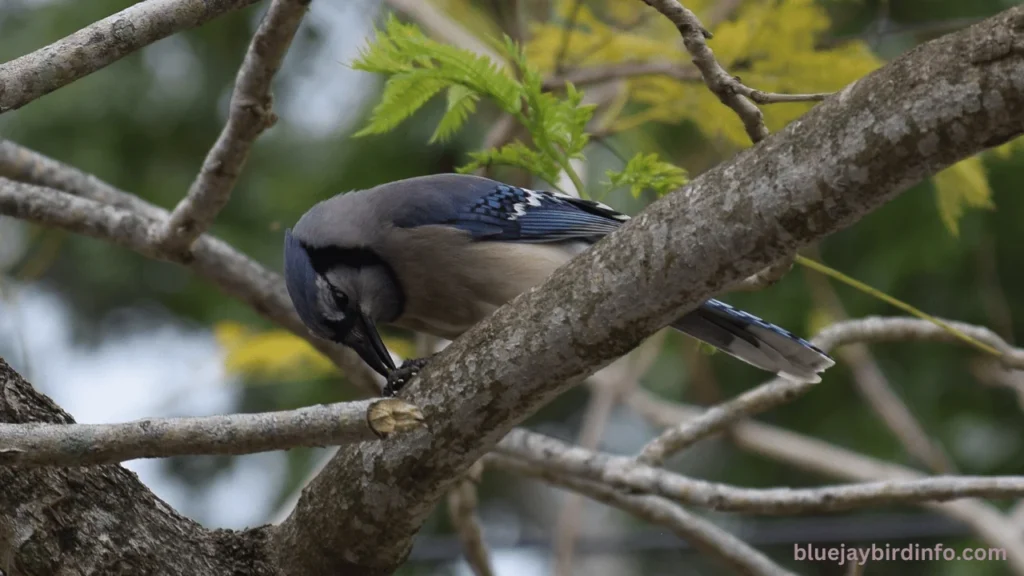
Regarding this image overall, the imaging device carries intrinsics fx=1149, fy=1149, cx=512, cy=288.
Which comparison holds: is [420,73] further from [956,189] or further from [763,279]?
[956,189]

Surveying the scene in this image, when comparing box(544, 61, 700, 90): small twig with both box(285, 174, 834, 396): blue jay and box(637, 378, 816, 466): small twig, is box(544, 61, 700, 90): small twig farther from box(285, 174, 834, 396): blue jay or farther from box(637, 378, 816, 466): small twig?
box(637, 378, 816, 466): small twig

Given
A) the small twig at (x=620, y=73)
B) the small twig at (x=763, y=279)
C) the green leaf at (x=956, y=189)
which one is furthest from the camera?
the small twig at (x=620, y=73)

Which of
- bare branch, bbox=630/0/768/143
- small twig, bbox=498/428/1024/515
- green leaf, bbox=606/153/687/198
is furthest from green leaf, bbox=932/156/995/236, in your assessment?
bare branch, bbox=630/0/768/143

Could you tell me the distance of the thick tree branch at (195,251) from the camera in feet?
10.6

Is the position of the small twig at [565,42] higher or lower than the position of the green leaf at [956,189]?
higher

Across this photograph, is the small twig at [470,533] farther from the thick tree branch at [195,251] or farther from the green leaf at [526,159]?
the green leaf at [526,159]

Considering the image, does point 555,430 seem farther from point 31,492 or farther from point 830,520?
point 31,492

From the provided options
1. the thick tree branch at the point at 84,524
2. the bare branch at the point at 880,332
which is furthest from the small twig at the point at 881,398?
the thick tree branch at the point at 84,524

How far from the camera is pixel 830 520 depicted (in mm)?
6051

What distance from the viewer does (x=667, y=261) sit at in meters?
1.77

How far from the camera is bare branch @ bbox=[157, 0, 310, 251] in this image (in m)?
2.25

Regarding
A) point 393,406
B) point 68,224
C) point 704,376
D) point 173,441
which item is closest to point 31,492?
point 173,441

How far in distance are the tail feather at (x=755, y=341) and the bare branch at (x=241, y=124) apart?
1192 mm

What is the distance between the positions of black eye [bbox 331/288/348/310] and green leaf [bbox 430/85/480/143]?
0.58 meters
